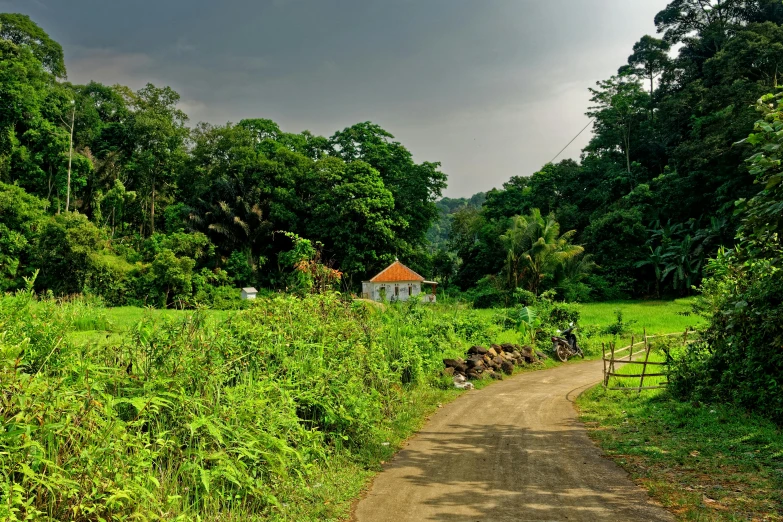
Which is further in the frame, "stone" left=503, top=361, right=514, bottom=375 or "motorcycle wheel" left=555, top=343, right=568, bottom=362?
"motorcycle wheel" left=555, top=343, right=568, bottom=362

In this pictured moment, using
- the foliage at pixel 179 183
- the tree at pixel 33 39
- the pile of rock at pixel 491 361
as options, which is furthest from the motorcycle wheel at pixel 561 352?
the tree at pixel 33 39

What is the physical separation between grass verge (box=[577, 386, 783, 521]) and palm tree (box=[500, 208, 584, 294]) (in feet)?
70.7

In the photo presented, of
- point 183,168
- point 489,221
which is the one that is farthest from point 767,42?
point 183,168

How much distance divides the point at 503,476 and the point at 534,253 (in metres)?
26.7

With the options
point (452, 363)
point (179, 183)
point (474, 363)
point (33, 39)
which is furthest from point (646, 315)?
point (33, 39)

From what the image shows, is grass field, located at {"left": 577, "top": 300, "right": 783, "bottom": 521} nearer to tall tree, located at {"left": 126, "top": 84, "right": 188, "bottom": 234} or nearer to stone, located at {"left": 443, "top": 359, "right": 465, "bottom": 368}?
stone, located at {"left": 443, "top": 359, "right": 465, "bottom": 368}

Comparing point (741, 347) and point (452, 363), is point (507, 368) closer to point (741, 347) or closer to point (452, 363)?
point (452, 363)

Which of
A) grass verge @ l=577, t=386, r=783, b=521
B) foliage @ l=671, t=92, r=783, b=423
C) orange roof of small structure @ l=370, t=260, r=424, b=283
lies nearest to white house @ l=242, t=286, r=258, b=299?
orange roof of small structure @ l=370, t=260, r=424, b=283

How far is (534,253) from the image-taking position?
31.7m

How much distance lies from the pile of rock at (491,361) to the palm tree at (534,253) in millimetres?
15534

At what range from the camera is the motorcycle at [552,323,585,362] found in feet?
57.2

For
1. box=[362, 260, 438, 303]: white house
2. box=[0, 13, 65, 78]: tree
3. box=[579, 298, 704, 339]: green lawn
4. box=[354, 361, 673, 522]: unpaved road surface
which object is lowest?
box=[354, 361, 673, 522]: unpaved road surface

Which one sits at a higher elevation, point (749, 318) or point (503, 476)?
point (749, 318)

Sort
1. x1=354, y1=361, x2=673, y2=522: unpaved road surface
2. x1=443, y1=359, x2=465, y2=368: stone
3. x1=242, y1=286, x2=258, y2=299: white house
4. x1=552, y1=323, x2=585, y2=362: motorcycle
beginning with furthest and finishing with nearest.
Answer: x1=242, y1=286, x2=258, y2=299: white house
x1=552, y1=323, x2=585, y2=362: motorcycle
x1=443, y1=359, x2=465, y2=368: stone
x1=354, y1=361, x2=673, y2=522: unpaved road surface
